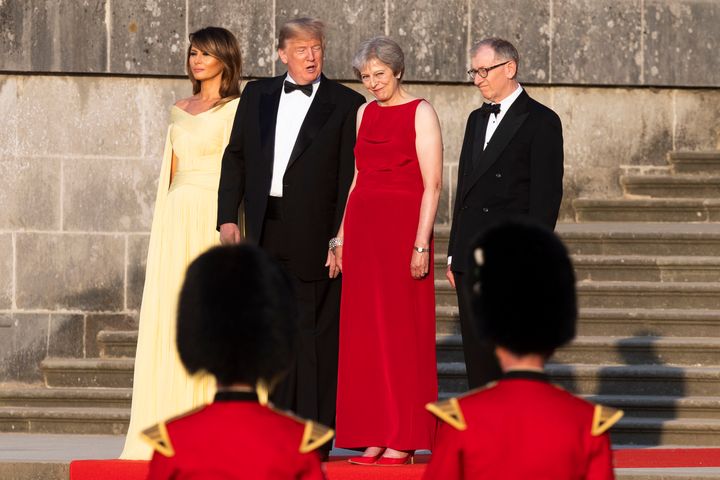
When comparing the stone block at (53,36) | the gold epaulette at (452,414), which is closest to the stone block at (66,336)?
the stone block at (53,36)

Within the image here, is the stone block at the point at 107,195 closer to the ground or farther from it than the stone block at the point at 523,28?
closer to the ground

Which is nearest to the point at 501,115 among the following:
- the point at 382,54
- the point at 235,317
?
the point at 382,54

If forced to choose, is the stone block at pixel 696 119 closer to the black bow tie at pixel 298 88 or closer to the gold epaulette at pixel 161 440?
the black bow tie at pixel 298 88

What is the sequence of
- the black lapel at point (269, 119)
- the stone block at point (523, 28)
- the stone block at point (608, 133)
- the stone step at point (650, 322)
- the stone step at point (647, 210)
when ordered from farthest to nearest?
the stone block at point (608, 133) → the stone block at point (523, 28) → the stone step at point (647, 210) → the stone step at point (650, 322) → the black lapel at point (269, 119)

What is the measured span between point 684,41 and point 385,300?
5.02 meters

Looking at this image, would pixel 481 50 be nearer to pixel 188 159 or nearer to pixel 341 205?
pixel 341 205

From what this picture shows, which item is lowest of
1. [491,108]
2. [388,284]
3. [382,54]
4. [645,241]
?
[388,284]

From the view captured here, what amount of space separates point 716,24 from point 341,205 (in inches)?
197

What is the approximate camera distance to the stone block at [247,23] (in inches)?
433

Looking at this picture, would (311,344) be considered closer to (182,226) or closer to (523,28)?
(182,226)

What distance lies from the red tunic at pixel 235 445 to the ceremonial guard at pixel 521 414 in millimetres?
299

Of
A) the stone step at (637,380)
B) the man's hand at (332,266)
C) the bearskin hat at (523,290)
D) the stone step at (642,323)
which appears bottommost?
the stone step at (637,380)

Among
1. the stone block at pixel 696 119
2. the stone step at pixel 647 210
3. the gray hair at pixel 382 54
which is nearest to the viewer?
the gray hair at pixel 382 54

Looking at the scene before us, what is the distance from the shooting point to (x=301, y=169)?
722 centimetres
